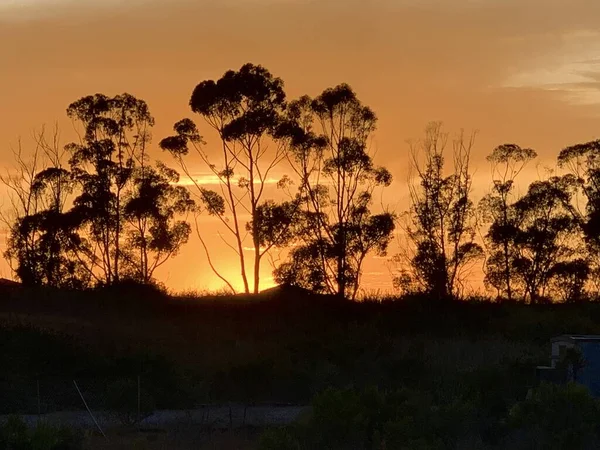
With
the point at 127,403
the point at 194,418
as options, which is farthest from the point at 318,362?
the point at 127,403

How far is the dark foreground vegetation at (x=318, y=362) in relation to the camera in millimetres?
14398

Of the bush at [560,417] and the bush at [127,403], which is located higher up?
the bush at [127,403]

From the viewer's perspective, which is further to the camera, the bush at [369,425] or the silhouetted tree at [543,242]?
the silhouetted tree at [543,242]

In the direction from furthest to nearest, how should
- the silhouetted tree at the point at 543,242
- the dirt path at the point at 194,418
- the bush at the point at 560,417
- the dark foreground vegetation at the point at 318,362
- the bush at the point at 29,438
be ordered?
the silhouetted tree at the point at 543,242 < the dirt path at the point at 194,418 < the dark foreground vegetation at the point at 318,362 < the bush at the point at 560,417 < the bush at the point at 29,438

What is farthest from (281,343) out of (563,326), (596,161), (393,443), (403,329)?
(596,161)

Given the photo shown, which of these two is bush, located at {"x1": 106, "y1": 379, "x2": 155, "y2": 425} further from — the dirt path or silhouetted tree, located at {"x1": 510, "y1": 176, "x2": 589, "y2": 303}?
silhouetted tree, located at {"x1": 510, "y1": 176, "x2": 589, "y2": 303}

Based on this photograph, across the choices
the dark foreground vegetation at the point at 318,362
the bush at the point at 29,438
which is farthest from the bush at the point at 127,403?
the bush at the point at 29,438

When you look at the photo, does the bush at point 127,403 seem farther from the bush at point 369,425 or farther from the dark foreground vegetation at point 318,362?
the bush at point 369,425

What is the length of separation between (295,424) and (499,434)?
3.61m

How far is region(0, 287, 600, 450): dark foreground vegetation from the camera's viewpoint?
47.2 feet

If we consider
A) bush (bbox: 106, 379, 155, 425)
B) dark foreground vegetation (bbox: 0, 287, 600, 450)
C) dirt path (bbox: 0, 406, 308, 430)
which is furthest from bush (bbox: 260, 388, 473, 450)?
bush (bbox: 106, 379, 155, 425)

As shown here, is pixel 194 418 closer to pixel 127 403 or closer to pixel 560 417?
pixel 127 403

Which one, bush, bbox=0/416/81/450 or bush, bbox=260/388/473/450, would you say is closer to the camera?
bush, bbox=0/416/81/450

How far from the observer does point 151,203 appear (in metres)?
55.1
